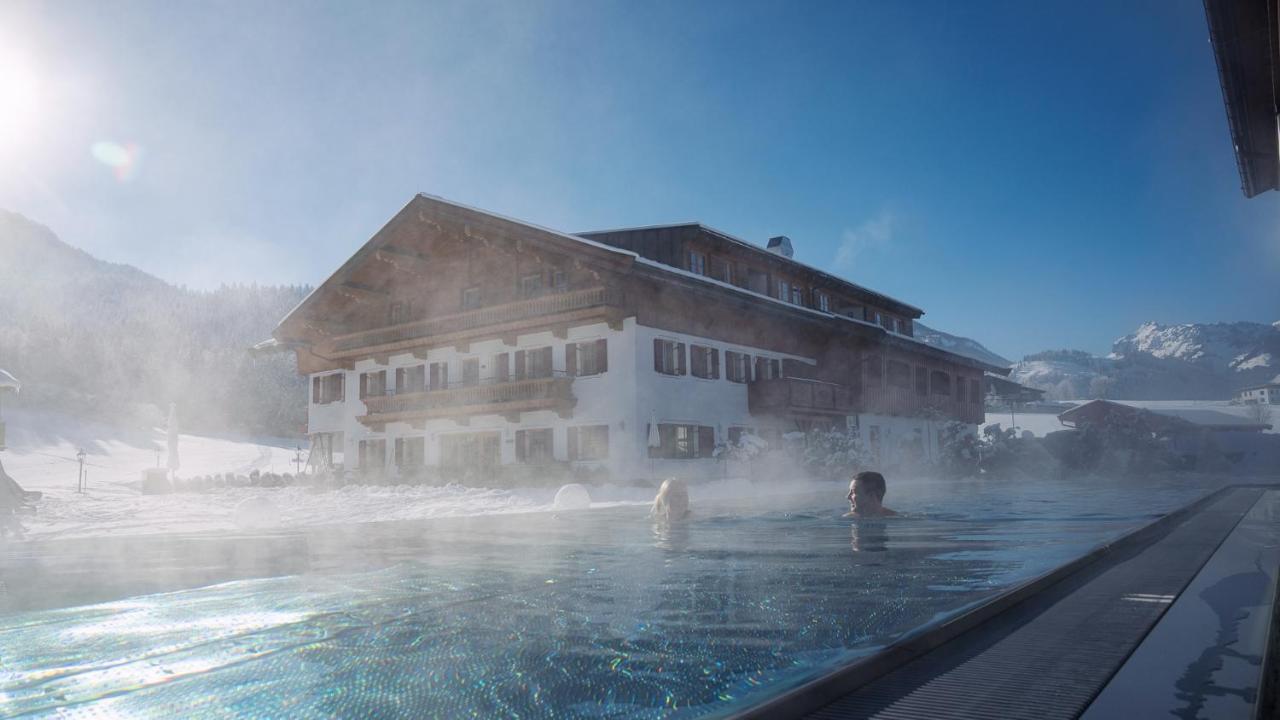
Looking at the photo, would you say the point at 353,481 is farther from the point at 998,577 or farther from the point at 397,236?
the point at 998,577

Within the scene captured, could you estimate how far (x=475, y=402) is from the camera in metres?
26.0

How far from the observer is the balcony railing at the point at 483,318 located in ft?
76.1

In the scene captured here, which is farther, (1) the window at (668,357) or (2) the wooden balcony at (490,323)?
(1) the window at (668,357)

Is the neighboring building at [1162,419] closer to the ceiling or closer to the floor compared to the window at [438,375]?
closer to the floor

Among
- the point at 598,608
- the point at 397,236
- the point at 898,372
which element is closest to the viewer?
the point at 598,608

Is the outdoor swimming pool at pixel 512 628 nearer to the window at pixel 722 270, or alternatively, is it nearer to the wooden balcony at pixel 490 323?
the wooden balcony at pixel 490 323

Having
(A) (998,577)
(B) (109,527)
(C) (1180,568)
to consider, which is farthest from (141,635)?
(B) (109,527)

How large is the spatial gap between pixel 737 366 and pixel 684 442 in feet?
11.7

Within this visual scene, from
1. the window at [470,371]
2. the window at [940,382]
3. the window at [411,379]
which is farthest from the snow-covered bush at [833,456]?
the window at [411,379]

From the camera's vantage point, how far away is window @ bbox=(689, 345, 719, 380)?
2511 centimetres

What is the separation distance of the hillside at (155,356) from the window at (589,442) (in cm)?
3654

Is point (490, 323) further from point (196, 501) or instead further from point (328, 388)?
point (328, 388)

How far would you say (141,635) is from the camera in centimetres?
396

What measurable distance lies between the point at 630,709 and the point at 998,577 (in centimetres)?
337
